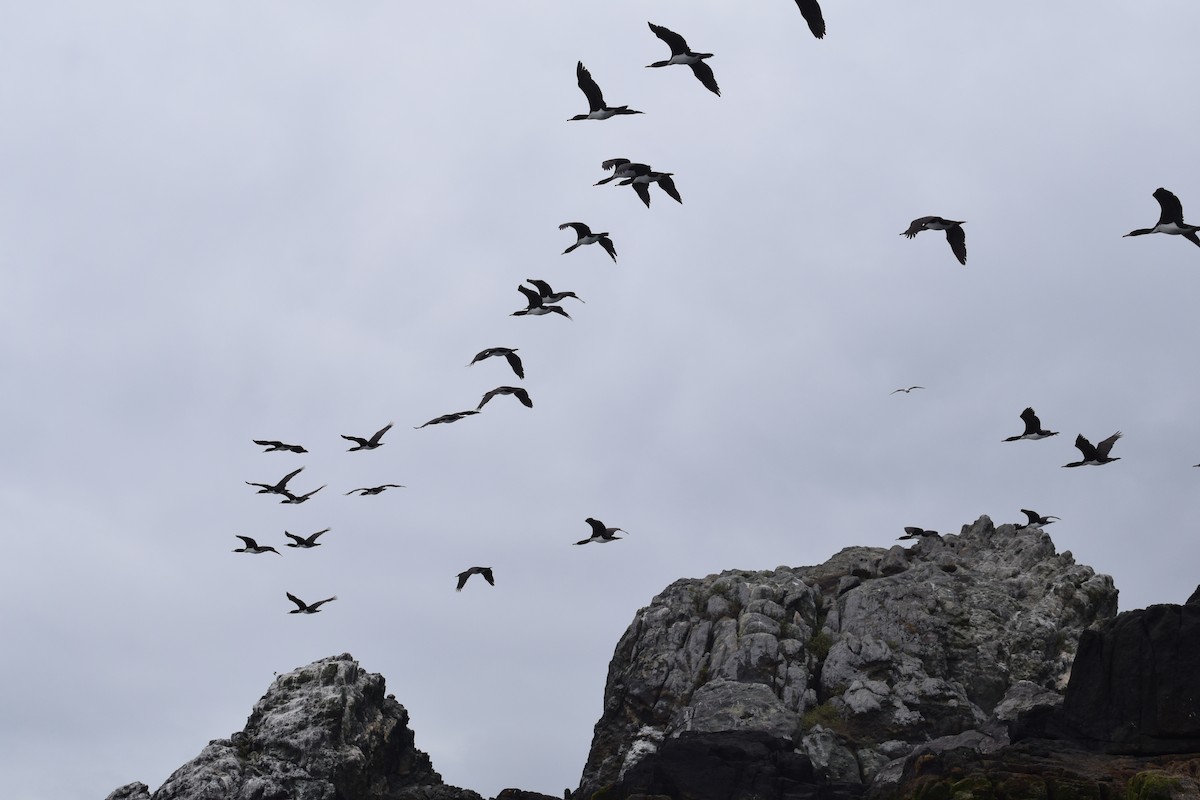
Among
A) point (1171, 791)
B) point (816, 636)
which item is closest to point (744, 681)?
point (816, 636)

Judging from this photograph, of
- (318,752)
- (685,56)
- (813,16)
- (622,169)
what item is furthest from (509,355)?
(318,752)

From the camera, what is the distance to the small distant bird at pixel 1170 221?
3975cm

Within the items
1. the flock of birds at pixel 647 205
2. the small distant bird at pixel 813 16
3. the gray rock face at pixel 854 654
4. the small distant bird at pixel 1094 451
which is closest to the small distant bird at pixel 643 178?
the flock of birds at pixel 647 205

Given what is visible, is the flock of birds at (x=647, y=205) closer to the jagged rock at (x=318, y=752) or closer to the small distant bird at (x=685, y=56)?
the small distant bird at (x=685, y=56)

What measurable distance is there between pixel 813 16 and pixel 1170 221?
16928 millimetres

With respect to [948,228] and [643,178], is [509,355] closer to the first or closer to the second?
[643,178]

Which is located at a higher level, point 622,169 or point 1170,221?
point 622,169

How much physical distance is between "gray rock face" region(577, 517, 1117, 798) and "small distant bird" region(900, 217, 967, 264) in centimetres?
3600

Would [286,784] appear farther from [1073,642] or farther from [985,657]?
[1073,642]

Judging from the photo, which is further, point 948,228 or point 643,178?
point 643,178

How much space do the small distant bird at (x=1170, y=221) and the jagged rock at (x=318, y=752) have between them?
50437 millimetres

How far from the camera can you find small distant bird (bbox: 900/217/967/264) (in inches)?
1505

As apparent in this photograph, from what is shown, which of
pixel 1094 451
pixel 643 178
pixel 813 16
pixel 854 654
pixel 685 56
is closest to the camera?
pixel 813 16

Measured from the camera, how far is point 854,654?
77875mm
